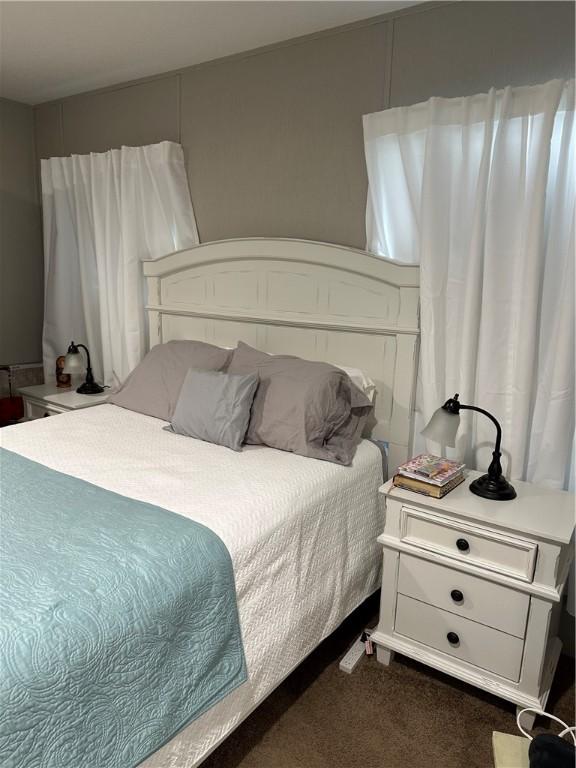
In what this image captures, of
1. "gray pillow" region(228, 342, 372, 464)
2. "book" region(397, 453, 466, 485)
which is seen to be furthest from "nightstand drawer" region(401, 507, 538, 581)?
"gray pillow" region(228, 342, 372, 464)

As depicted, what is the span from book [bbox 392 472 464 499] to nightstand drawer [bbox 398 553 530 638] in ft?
0.78

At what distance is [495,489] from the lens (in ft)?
6.17

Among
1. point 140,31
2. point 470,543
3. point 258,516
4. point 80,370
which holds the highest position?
point 140,31

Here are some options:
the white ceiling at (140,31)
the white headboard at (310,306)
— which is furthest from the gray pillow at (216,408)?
the white ceiling at (140,31)

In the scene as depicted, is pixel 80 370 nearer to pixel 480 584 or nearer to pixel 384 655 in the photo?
pixel 384 655

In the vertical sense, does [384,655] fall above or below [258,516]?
below

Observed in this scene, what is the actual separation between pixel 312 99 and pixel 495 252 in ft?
3.77

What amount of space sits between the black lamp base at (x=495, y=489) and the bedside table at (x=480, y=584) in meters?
0.03

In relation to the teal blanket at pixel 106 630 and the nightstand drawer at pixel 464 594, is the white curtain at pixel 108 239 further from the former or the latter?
the nightstand drawer at pixel 464 594

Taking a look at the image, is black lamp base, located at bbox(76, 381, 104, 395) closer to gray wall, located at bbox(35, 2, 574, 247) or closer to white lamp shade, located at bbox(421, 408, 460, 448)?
gray wall, located at bbox(35, 2, 574, 247)

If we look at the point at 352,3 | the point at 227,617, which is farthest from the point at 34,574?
the point at 352,3

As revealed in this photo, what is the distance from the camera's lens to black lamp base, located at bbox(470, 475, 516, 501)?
1872mm

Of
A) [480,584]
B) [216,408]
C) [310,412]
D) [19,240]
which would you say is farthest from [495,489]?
[19,240]

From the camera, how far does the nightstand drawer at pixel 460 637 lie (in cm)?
177
